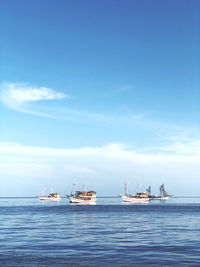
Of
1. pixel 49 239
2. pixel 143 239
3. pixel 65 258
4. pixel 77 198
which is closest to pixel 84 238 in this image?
pixel 49 239

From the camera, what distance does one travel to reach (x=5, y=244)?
33.2 meters

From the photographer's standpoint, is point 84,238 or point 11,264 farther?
point 84,238

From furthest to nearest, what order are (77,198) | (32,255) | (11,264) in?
(77,198) < (32,255) < (11,264)

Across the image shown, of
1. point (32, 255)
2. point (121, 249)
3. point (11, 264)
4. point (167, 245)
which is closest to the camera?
point (11, 264)

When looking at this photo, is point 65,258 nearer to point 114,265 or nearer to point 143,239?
point 114,265

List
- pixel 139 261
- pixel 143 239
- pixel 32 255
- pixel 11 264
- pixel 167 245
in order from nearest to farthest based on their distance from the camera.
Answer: pixel 11 264, pixel 139 261, pixel 32 255, pixel 167 245, pixel 143 239

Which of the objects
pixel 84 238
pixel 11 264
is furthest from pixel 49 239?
pixel 11 264

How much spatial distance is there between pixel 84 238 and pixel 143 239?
7762 millimetres

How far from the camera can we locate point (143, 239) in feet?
120

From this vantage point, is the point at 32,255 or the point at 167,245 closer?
the point at 32,255

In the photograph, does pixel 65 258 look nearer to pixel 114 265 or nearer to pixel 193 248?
pixel 114 265

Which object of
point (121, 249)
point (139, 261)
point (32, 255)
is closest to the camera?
point (139, 261)

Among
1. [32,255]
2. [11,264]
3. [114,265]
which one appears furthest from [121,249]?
[11,264]

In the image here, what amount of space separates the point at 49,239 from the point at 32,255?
9.85 metres
